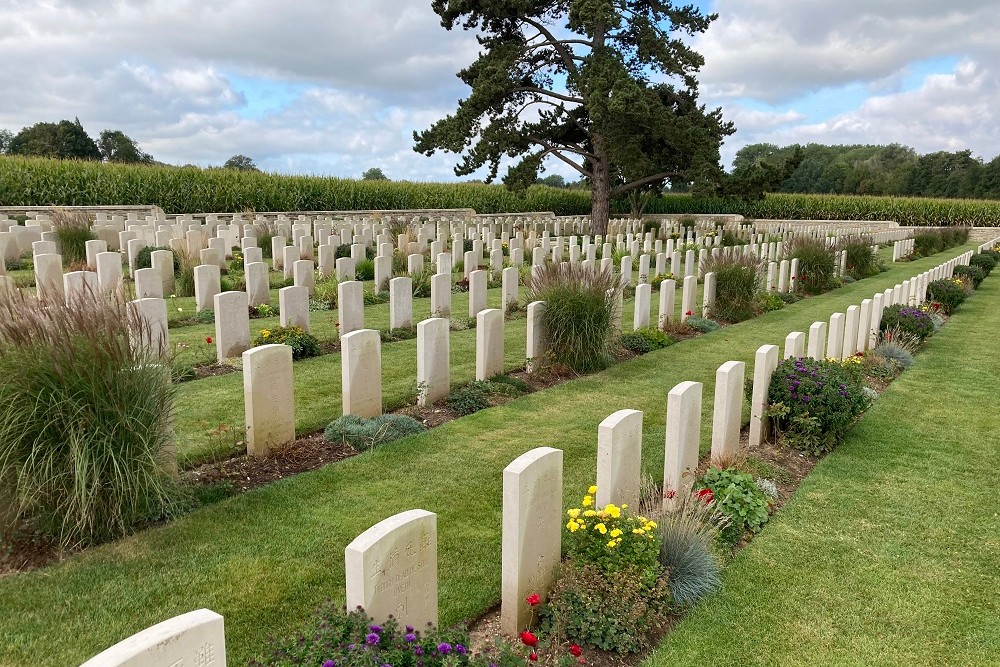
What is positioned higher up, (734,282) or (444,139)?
(444,139)

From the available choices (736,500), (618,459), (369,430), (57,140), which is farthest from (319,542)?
(57,140)

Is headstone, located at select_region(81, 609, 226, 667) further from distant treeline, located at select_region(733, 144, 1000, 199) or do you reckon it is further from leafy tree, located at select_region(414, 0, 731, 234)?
distant treeline, located at select_region(733, 144, 1000, 199)

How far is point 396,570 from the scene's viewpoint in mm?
2756

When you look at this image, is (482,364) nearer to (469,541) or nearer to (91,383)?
(469,541)

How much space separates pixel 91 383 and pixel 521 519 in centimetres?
250

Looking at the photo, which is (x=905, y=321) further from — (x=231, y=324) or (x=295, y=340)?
(x=231, y=324)

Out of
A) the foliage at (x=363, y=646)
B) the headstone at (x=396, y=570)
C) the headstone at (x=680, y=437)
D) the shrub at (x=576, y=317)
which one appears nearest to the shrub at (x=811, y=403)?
the headstone at (x=680, y=437)

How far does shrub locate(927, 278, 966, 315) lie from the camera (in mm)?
13797

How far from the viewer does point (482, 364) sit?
7.52m

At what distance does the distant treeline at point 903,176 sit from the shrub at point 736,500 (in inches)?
2263

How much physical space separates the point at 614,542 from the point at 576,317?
4789 mm

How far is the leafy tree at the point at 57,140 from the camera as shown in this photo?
4896 cm

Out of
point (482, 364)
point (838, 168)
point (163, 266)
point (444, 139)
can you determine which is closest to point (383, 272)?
point (163, 266)

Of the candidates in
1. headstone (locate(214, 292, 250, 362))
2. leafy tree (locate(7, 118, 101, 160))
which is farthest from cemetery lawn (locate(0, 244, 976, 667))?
leafy tree (locate(7, 118, 101, 160))
